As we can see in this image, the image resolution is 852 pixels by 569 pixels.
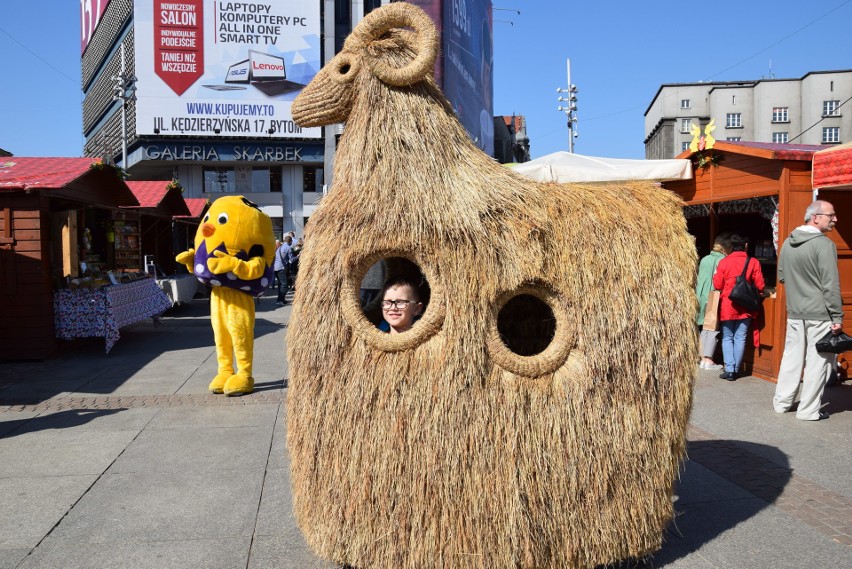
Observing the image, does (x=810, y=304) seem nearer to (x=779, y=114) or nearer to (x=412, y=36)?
(x=412, y=36)

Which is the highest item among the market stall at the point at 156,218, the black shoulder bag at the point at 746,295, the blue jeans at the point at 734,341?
the market stall at the point at 156,218

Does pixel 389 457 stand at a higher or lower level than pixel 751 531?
higher

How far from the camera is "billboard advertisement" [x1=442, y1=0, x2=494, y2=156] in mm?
31719

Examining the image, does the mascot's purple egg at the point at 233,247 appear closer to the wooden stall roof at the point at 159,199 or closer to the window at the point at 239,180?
the wooden stall roof at the point at 159,199

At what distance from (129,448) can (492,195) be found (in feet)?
12.6

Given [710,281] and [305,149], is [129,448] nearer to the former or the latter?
[710,281]

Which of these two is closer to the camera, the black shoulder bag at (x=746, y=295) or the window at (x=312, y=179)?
the black shoulder bag at (x=746, y=295)

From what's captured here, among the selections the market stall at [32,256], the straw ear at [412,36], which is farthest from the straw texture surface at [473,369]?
the market stall at [32,256]

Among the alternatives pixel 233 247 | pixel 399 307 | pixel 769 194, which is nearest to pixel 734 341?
pixel 769 194

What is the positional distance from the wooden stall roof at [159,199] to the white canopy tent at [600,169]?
10.2m

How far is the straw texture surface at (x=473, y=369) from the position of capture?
9.03ft

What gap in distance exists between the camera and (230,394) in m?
6.85

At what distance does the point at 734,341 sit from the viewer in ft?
24.7

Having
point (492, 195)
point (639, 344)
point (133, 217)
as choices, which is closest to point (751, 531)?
point (639, 344)
